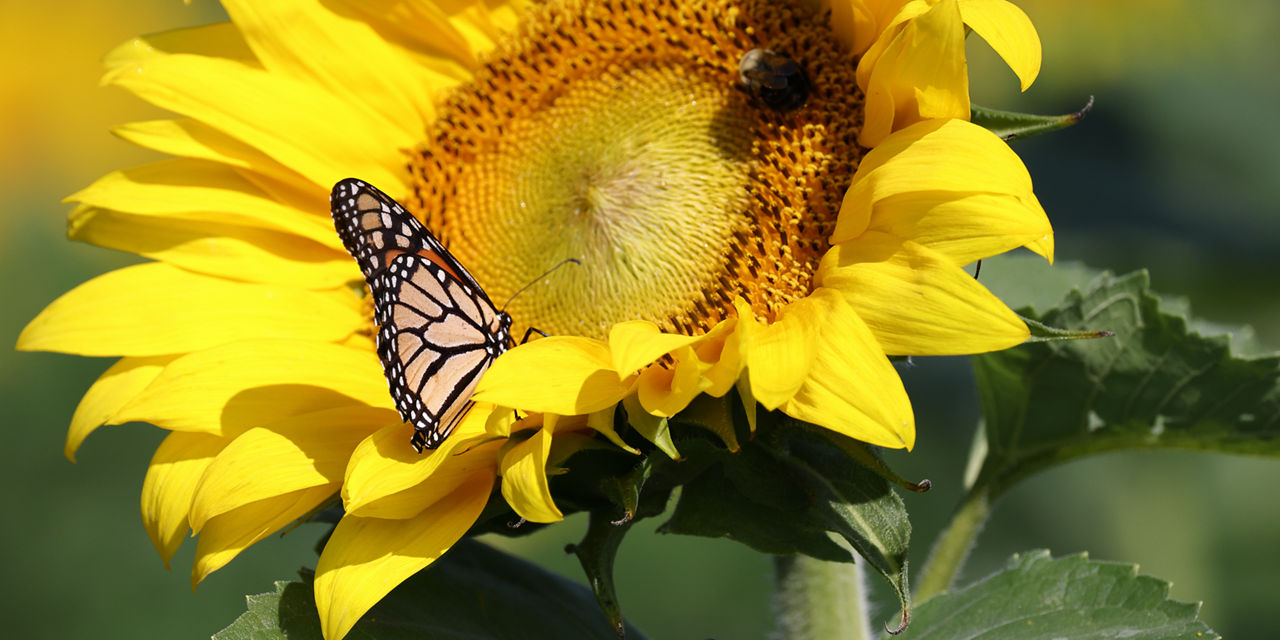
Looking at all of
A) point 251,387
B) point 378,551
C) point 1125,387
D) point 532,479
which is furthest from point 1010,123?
point 251,387

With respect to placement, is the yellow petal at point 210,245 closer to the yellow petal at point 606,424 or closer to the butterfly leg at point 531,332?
the butterfly leg at point 531,332

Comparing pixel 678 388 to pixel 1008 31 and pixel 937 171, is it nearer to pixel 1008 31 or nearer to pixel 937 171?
pixel 937 171

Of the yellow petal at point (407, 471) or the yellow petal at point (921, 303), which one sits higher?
the yellow petal at point (921, 303)

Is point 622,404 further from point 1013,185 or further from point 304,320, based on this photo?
point 304,320

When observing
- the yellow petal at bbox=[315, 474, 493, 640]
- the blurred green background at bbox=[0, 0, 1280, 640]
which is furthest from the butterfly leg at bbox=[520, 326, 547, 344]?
the blurred green background at bbox=[0, 0, 1280, 640]

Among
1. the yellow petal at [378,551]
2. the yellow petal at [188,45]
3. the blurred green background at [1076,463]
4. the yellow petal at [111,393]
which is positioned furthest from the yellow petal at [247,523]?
the blurred green background at [1076,463]

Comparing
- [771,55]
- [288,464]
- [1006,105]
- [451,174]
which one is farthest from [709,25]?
[1006,105]

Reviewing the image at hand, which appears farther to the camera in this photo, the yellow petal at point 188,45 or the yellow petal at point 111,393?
the yellow petal at point 188,45
